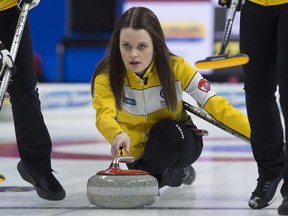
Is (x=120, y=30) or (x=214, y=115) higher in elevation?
(x=120, y=30)

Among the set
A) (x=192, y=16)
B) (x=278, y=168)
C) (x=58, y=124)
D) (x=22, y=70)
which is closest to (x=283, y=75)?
(x=278, y=168)

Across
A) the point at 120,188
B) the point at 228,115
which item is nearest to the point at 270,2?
the point at 228,115

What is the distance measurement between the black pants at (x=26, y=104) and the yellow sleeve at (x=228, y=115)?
1.95ft

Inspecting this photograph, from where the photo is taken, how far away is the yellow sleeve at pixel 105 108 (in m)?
2.64

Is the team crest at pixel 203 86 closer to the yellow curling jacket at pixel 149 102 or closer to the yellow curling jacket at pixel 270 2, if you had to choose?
the yellow curling jacket at pixel 149 102

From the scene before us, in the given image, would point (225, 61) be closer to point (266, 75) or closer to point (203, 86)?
point (266, 75)

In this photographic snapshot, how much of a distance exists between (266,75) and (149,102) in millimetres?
456

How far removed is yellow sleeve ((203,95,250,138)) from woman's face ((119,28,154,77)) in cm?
29

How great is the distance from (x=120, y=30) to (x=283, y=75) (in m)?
0.59

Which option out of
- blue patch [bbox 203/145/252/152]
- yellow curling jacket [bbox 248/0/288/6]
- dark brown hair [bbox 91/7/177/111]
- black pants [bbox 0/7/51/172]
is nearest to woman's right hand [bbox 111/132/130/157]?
dark brown hair [bbox 91/7/177/111]

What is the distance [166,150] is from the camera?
285 cm

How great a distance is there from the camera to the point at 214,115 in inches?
112

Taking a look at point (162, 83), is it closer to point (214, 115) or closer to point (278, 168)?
point (214, 115)

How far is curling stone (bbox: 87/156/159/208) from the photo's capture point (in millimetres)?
2457
